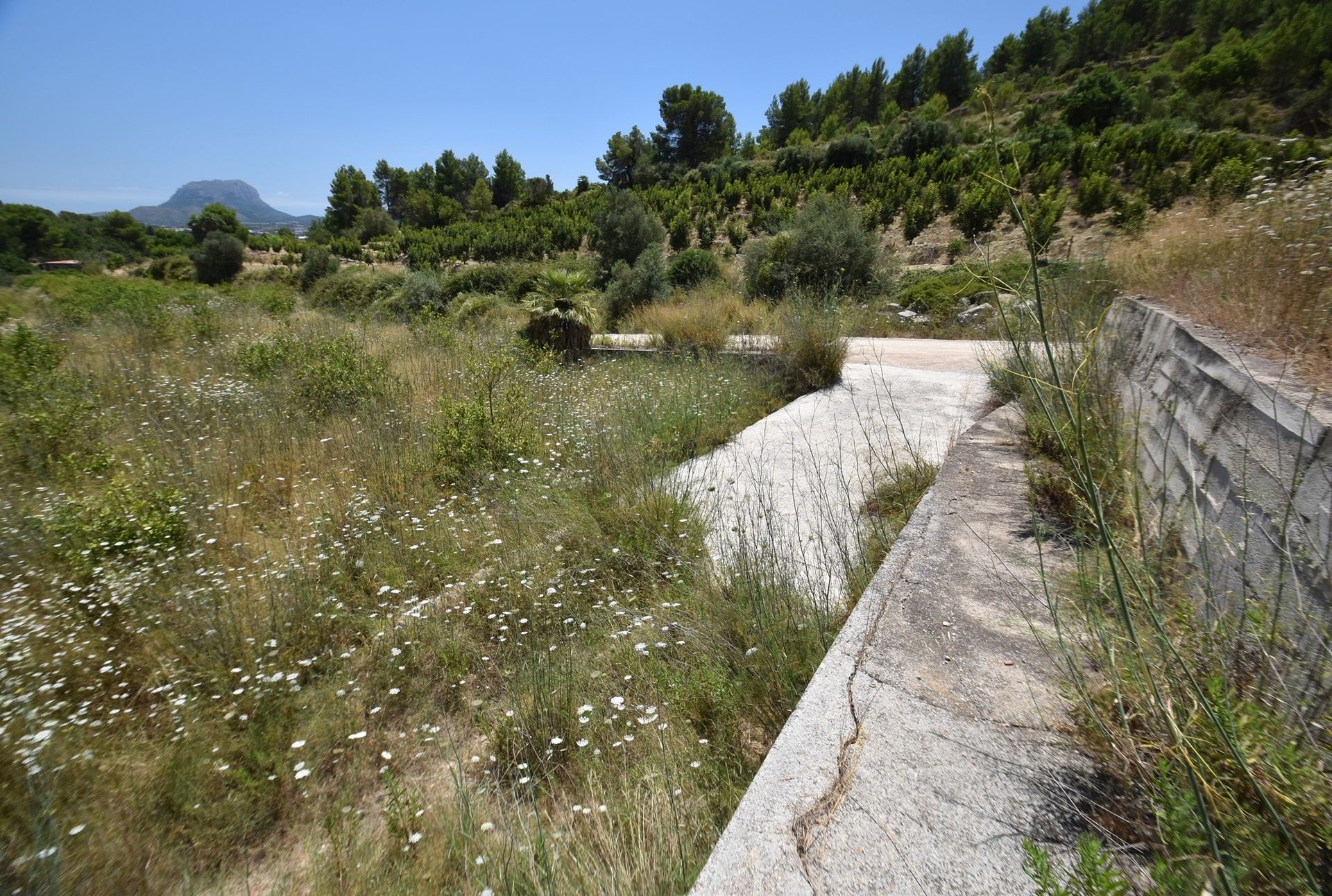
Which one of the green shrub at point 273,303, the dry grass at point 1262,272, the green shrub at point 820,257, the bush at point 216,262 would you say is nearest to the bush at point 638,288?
the green shrub at point 820,257

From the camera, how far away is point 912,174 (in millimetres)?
26609

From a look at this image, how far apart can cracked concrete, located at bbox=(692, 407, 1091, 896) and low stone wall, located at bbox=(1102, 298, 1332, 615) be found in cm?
55

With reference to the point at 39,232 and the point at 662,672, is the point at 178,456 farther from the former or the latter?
the point at 39,232

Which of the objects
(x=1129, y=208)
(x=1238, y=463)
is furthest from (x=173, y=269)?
(x=1129, y=208)

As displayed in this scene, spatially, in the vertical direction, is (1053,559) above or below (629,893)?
above

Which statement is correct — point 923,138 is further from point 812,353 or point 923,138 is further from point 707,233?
point 812,353

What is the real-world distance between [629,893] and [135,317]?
439 inches

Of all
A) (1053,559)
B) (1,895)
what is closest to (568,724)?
(1,895)

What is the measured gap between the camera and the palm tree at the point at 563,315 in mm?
8586

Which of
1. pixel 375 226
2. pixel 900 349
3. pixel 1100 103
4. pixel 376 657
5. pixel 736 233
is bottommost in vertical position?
pixel 376 657

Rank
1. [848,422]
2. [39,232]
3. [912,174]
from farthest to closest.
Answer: [39,232] → [912,174] → [848,422]

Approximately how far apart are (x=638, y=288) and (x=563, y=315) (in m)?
4.98

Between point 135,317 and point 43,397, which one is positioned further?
point 135,317

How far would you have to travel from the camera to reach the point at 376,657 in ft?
9.18
